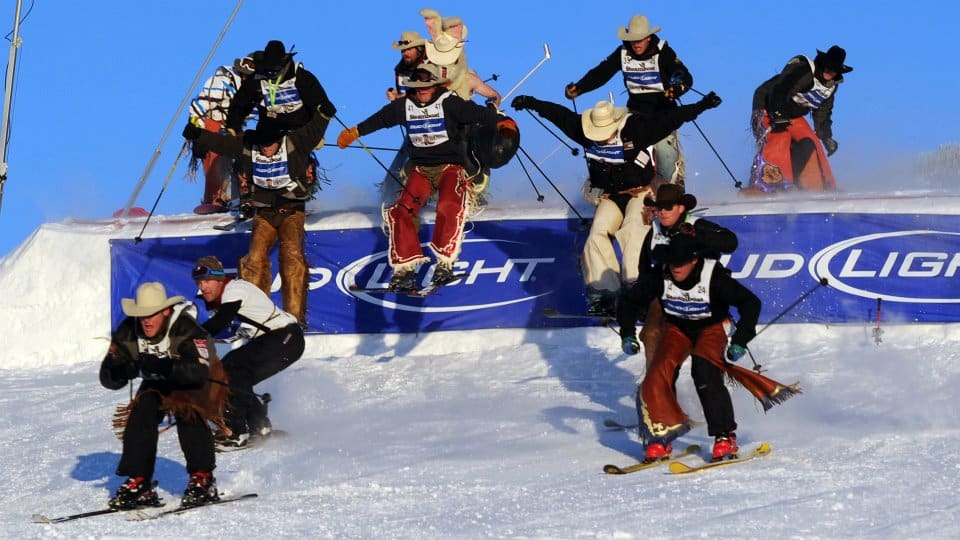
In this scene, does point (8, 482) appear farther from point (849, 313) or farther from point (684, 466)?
point (849, 313)

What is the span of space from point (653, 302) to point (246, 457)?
2560 millimetres

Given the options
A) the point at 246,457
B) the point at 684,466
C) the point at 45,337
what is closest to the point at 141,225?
the point at 45,337

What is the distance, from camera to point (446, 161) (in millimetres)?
12820

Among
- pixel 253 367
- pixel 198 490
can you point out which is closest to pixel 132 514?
pixel 198 490

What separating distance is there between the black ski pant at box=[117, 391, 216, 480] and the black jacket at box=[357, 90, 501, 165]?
13.1ft

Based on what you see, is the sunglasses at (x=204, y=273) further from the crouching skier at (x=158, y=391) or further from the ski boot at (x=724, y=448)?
the ski boot at (x=724, y=448)

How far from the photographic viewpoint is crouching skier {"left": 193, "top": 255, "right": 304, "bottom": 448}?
10953 millimetres

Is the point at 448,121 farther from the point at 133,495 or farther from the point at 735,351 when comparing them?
the point at 133,495

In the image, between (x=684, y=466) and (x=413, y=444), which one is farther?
(x=413, y=444)

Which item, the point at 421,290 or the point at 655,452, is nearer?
the point at 655,452

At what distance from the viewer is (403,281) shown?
41.0ft

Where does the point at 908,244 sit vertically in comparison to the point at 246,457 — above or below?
above

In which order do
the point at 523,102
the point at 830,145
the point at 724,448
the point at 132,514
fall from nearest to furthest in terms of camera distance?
the point at 132,514, the point at 724,448, the point at 523,102, the point at 830,145

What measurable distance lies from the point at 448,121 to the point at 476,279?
142 cm
